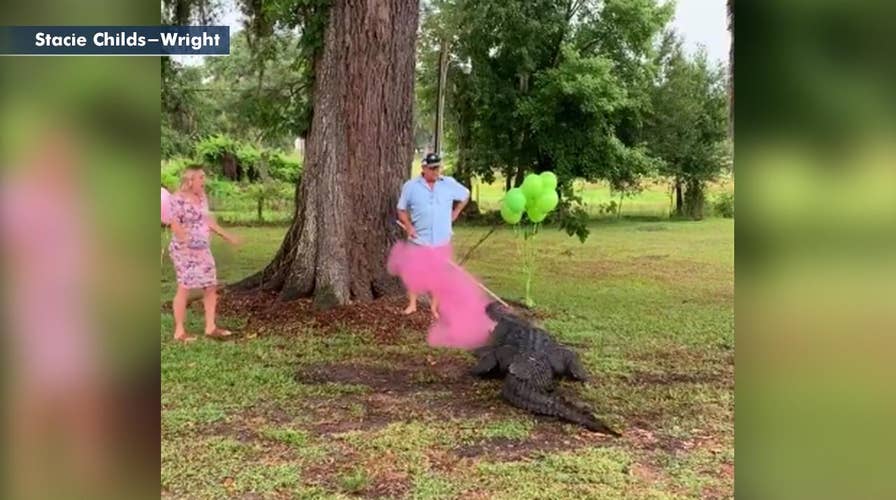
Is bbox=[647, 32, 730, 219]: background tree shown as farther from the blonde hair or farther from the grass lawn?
the blonde hair

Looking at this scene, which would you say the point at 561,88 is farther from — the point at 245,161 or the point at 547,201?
the point at 245,161

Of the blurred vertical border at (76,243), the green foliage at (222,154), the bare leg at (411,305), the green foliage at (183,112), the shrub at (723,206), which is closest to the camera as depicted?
the blurred vertical border at (76,243)

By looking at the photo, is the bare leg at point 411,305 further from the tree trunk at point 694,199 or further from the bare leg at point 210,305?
the tree trunk at point 694,199

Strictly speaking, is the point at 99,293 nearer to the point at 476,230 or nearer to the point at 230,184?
the point at 230,184

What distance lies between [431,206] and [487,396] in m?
0.77

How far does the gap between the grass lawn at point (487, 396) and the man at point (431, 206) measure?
9 centimetres

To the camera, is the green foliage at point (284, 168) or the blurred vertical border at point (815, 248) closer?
the blurred vertical border at point (815, 248)

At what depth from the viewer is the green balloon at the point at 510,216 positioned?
110 inches

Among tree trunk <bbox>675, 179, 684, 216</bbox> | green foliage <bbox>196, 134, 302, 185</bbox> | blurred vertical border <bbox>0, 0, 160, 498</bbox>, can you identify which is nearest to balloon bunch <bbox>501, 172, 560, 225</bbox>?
tree trunk <bbox>675, 179, 684, 216</bbox>

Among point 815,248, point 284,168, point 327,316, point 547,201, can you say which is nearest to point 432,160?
point 547,201

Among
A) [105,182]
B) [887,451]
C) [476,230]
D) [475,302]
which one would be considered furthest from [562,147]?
[105,182]

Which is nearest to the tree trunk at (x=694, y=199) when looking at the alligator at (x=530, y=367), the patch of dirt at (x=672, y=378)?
the patch of dirt at (x=672, y=378)

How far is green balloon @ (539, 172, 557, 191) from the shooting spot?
2.76m

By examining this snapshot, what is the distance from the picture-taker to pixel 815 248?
165 centimetres
